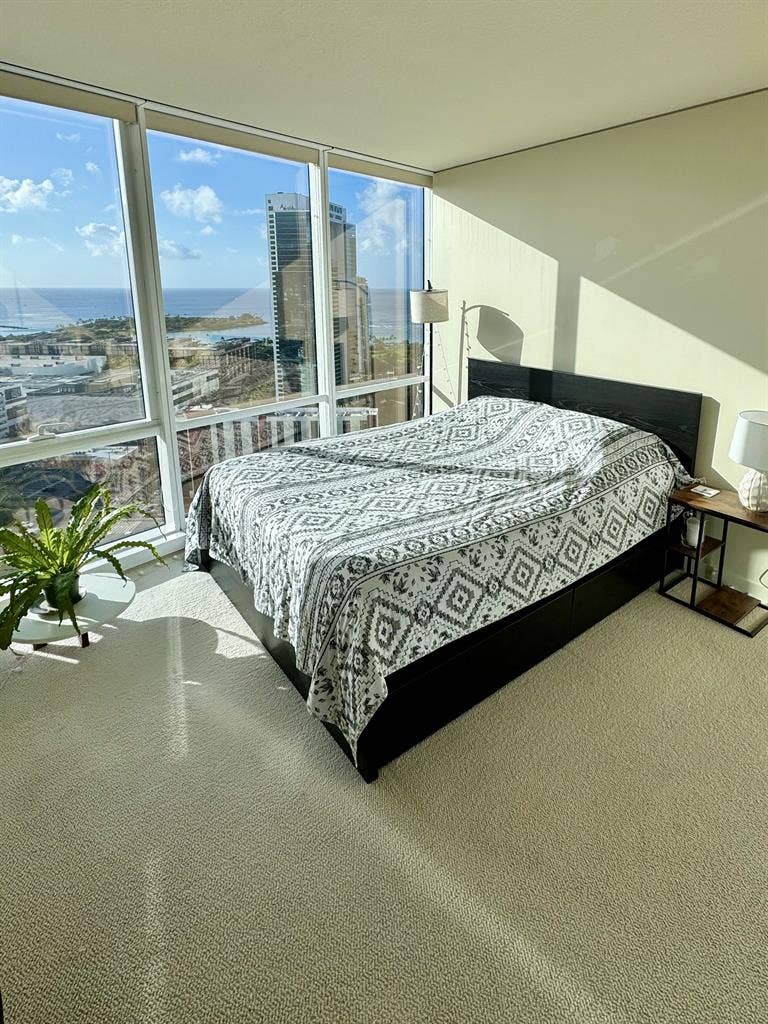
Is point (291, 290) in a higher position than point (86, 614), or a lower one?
higher

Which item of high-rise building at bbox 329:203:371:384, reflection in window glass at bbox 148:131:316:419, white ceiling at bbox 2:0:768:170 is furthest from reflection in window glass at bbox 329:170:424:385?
white ceiling at bbox 2:0:768:170

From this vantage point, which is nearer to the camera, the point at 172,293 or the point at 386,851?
the point at 386,851

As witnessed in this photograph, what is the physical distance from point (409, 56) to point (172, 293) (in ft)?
6.08

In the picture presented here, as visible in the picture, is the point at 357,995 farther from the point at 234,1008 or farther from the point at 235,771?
the point at 235,771

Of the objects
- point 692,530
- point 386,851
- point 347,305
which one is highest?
point 347,305

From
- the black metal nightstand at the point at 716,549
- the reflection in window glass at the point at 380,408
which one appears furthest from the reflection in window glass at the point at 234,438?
the black metal nightstand at the point at 716,549

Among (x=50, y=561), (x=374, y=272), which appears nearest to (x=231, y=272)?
(x=374, y=272)

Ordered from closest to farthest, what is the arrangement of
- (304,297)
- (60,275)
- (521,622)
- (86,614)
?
(521,622) → (86,614) → (60,275) → (304,297)

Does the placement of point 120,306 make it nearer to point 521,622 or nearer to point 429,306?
point 429,306

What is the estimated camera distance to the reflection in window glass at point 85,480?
3.14 metres

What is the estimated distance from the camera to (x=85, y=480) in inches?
134

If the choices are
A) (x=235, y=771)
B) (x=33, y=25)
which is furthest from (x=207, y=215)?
(x=235, y=771)

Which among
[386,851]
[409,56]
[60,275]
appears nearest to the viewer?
[386,851]

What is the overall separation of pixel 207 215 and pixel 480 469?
2216 mm
